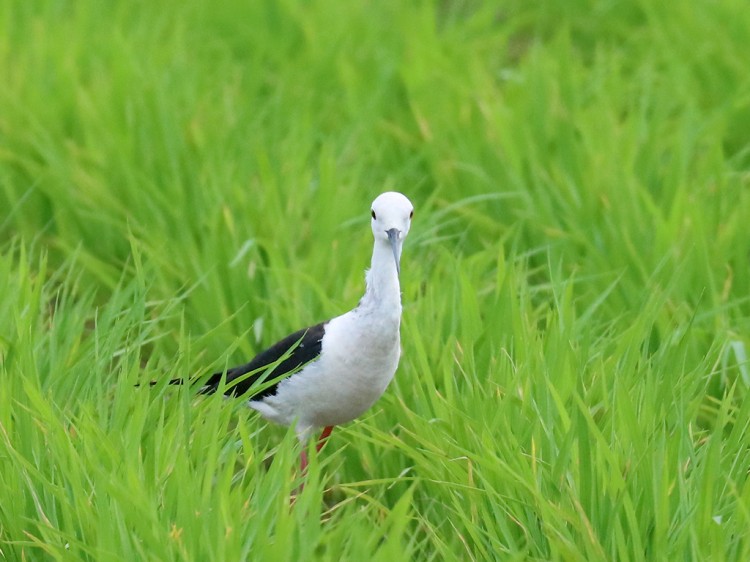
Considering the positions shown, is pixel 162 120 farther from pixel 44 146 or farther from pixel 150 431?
pixel 150 431

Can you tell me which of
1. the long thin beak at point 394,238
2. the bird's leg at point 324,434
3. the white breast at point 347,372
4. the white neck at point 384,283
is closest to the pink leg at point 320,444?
the bird's leg at point 324,434

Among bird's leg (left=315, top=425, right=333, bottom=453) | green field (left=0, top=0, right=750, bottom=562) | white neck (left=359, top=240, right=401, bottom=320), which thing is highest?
white neck (left=359, top=240, right=401, bottom=320)

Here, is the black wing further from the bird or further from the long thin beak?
the long thin beak

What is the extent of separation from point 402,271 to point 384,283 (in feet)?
2.64

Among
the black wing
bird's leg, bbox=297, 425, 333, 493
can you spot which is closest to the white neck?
the black wing

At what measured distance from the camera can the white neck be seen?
103 inches

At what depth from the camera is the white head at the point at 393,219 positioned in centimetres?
256

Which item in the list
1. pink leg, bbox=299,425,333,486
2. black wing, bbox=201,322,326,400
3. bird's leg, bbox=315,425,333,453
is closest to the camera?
black wing, bbox=201,322,326,400

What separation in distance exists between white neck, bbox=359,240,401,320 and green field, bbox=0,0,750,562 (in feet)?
0.74

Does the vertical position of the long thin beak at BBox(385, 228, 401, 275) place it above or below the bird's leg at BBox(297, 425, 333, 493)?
above

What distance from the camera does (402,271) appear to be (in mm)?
3418

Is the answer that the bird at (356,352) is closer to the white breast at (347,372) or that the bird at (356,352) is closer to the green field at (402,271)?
the white breast at (347,372)

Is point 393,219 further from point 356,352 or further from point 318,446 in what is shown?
point 318,446

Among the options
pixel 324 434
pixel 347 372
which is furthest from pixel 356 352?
pixel 324 434
